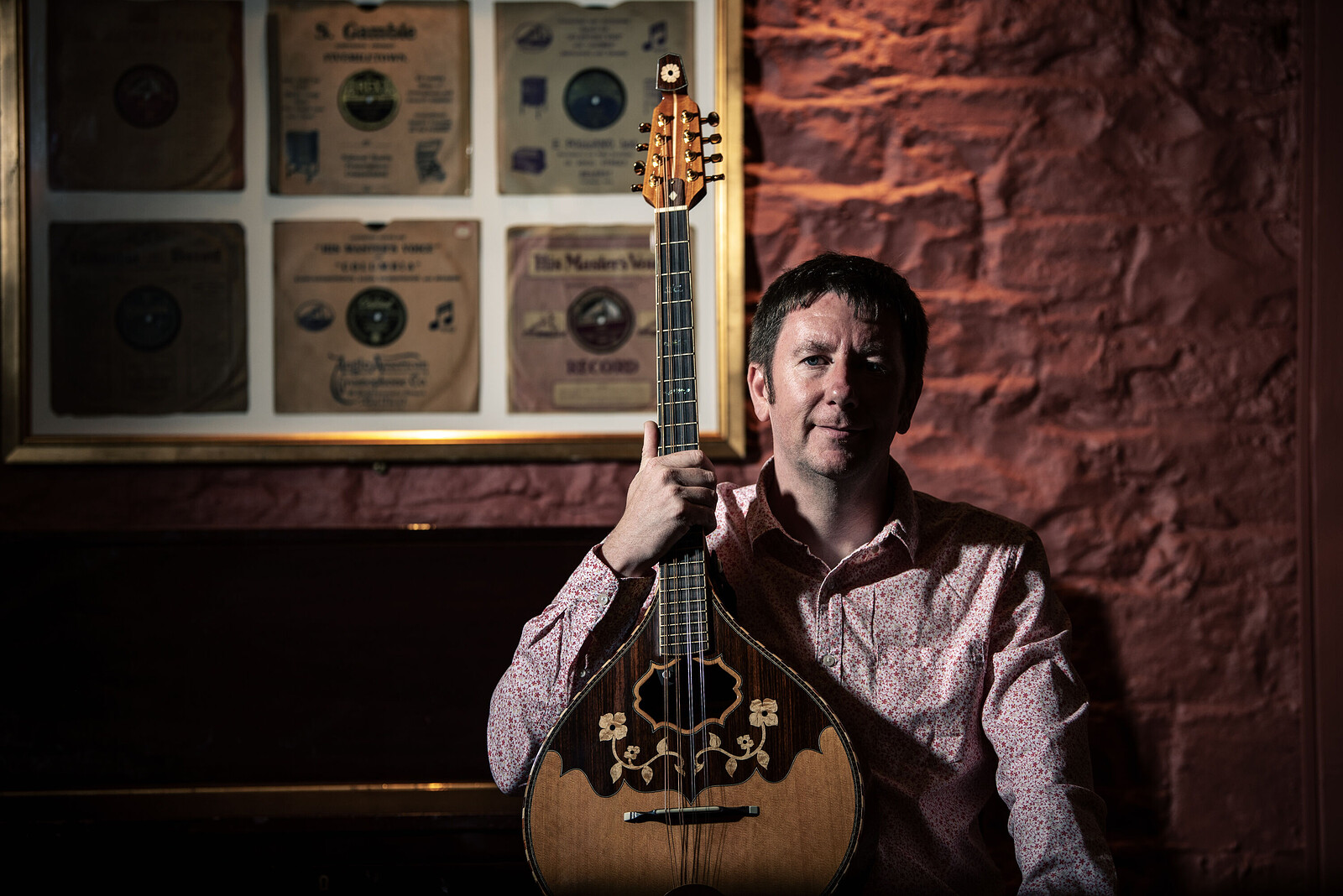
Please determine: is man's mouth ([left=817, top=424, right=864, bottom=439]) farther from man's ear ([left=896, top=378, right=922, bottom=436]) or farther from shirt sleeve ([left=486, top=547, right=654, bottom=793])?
shirt sleeve ([left=486, top=547, right=654, bottom=793])

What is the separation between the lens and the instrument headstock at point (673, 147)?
134 centimetres

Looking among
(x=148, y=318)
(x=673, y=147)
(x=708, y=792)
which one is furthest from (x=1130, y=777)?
(x=148, y=318)

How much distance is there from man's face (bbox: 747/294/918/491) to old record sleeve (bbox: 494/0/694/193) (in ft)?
2.35

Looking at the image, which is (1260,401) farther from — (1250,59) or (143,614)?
(143,614)

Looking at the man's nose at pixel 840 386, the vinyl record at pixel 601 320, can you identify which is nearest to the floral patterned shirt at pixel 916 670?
the man's nose at pixel 840 386

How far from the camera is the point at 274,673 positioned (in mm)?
1686

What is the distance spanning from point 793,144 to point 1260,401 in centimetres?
111

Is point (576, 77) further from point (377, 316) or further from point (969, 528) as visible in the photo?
point (969, 528)

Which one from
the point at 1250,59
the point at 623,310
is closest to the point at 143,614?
the point at 623,310

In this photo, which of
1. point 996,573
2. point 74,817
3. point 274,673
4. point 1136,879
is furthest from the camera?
point 1136,879

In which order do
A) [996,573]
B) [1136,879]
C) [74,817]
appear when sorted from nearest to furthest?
1. [996,573]
2. [74,817]
3. [1136,879]

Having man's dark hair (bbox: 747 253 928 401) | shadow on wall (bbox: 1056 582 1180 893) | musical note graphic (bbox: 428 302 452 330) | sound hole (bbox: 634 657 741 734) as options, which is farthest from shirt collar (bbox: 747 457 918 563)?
musical note graphic (bbox: 428 302 452 330)

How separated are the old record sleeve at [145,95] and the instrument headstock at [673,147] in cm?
98

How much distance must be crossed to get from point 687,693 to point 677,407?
15.8 inches
